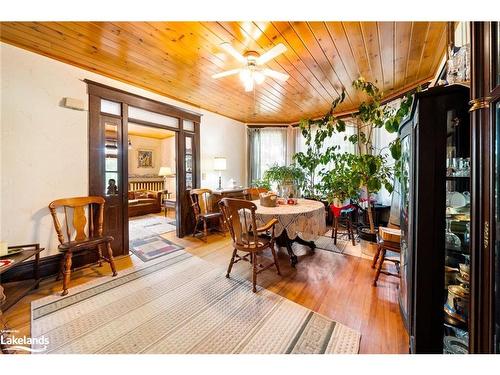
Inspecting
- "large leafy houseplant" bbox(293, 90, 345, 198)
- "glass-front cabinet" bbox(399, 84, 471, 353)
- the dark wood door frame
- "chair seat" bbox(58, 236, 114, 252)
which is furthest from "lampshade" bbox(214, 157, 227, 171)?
the dark wood door frame

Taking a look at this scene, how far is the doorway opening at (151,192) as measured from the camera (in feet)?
11.5

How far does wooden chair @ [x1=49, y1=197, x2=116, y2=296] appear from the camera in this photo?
206 cm

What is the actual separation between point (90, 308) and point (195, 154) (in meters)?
2.84

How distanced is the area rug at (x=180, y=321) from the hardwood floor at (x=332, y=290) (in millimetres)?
102

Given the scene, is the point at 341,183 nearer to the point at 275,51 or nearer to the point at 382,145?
the point at 382,145

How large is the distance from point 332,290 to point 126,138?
332 cm

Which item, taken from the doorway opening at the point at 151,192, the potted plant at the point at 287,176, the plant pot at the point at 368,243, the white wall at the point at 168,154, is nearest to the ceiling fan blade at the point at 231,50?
the doorway opening at the point at 151,192

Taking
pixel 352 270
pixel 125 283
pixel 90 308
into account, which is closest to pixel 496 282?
pixel 352 270

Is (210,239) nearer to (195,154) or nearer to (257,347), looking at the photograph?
(195,154)

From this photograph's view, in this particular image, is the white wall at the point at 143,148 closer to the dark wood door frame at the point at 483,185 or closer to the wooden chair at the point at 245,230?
the wooden chair at the point at 245,230

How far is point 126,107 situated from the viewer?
2889mm

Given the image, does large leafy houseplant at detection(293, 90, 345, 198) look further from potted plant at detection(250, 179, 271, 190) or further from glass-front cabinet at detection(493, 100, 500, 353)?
glass-front cabinet at detection(493, 100, 500, 353)

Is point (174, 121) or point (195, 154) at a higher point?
point (174, 121)

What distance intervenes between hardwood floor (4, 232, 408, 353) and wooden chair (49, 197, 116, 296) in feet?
0.82
